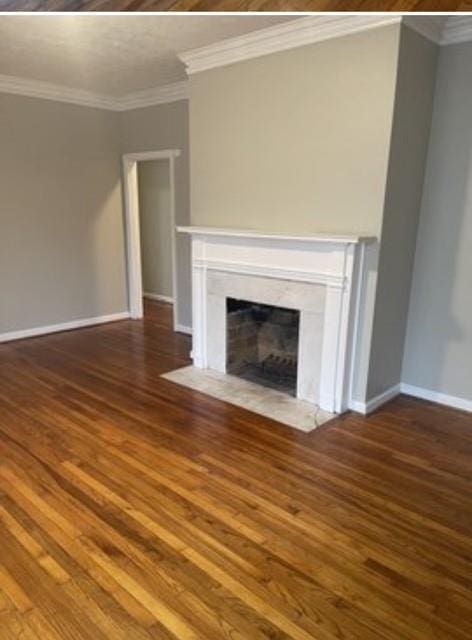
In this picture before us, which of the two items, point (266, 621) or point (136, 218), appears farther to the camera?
point (136, 218)

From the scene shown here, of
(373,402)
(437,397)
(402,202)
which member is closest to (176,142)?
(402,202)

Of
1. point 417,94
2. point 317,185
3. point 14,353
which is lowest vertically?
point 14,353

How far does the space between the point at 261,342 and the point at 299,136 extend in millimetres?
1818

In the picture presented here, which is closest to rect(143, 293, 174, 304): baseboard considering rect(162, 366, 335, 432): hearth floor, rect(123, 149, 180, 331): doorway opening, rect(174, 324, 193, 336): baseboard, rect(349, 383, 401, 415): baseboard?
rect(123, 149, 180, 331): doorway opening

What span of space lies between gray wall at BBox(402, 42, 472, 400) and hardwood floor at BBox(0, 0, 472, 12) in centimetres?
77

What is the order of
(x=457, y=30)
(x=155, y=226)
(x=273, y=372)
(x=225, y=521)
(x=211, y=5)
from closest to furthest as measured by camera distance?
1. (x=225, y=521)
2. (x=211, y=5)
3. (x=457, y=30)
4. (x=273, y=372)
5. (x=155, y=226)

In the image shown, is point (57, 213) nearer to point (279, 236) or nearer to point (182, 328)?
point (182, 328)

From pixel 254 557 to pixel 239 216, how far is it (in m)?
2.60

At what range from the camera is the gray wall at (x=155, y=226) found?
6.86 metres

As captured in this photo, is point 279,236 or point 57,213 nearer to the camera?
point 279,236

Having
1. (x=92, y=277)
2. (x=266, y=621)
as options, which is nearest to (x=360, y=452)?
(x=266, y=621)

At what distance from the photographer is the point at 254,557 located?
1986 millimetres

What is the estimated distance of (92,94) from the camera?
5098mm

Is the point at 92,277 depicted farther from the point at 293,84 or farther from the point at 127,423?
the point at 293,84
